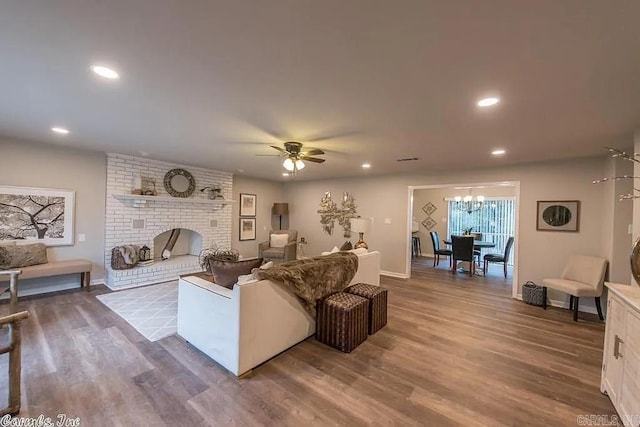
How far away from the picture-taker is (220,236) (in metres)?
6.67

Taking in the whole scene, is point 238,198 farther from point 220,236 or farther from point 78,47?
point 78,47

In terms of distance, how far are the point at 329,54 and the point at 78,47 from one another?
1545mm

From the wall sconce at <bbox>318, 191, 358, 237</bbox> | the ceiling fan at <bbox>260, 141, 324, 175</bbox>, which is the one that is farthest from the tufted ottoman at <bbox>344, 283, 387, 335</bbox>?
the wall sconce at <bbox>318, 191, 358, 237</bbox>

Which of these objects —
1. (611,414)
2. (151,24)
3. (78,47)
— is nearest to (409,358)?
(611,414)

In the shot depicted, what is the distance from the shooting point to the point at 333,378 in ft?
7.54

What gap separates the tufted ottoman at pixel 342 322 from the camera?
2.75m

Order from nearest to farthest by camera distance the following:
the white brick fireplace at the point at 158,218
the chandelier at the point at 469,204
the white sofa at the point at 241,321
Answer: the white sofa at the point at 241,321
the white brick fireplace at the point at 158,218
the chandelier at the point at 469,204

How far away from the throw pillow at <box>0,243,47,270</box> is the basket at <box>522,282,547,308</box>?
7788 millimetres

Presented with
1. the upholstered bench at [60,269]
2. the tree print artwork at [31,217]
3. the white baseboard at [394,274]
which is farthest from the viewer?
the white baseboard at [394,274]

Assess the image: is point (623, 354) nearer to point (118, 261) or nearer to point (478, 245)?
point (478, 245)

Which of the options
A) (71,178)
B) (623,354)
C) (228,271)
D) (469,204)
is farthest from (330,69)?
(469,204)

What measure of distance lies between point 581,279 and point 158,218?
7505 millimetres

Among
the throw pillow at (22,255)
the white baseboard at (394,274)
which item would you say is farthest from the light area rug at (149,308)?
the white baseboard at (394,274)

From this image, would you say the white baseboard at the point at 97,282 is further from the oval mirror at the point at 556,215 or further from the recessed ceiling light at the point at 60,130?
the oval mirror at the point at 556,215
